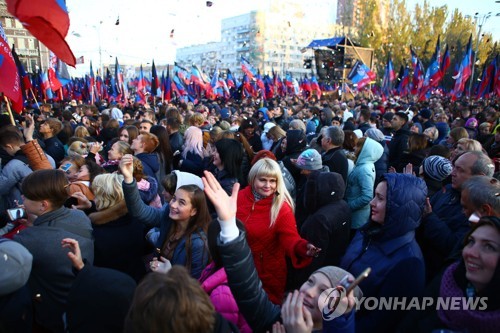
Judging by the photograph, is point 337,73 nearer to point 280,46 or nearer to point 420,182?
point 420,182

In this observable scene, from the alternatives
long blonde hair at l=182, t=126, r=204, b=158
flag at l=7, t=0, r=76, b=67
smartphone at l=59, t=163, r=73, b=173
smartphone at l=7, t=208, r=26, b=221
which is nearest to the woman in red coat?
smartphone at l=7, t=208, r=26, b=221

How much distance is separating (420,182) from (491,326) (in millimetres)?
1073

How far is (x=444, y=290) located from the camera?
1785 millimetres

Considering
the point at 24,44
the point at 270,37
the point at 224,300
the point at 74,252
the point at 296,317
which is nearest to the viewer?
the point at 296,317

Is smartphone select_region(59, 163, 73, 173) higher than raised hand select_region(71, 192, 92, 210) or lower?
higher

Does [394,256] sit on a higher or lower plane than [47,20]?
lower

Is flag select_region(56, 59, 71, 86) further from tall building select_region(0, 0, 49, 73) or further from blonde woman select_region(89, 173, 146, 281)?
tall building select_region(0, 0, 49, 73)

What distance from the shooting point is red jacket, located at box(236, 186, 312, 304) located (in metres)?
2.97

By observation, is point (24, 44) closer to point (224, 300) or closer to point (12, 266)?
point (12, 266)

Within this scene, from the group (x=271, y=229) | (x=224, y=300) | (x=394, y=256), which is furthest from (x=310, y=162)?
(x=224, y=300)

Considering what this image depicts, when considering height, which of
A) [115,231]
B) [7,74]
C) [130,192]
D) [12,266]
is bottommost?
[115,231]

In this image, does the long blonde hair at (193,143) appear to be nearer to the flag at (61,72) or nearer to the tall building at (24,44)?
the flag at (61,72)

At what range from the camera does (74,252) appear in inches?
87.0

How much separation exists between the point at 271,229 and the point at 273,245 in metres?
0.15
